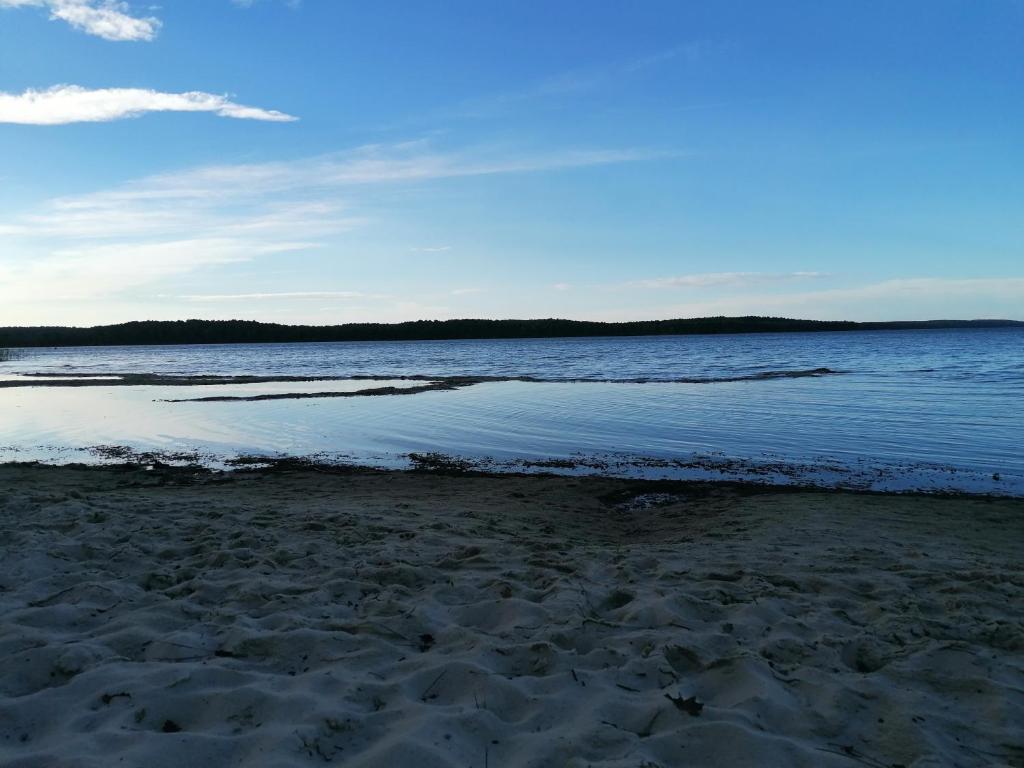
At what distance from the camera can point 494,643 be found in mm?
4082

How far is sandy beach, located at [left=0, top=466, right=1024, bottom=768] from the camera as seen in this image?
3.02m

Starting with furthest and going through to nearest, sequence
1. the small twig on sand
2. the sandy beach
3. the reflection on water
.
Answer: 1. the reflection on water
2. the small twig on sand
3. the sandy beach

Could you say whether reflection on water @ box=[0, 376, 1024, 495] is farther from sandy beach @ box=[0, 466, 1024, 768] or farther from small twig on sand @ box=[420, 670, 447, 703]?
small twig on sand @ box=[420, 670, 447, 703]

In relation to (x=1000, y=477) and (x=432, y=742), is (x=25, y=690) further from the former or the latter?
(x=1000, y=477)

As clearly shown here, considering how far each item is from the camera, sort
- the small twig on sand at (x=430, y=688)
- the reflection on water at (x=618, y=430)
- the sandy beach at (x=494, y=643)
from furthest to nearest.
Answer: the reflection on water at (x=618, y=430), the small twig on sand at (x=430, y=688), the sandy beach at (x=494, y=643)

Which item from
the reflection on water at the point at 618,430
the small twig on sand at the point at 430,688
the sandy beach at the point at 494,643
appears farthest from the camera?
the reflection on water at the point at 618,430

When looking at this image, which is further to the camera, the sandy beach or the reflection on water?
the reflection on water

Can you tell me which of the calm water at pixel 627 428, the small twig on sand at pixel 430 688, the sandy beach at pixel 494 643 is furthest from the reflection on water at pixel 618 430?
the small twig on sand at pixel 430 688

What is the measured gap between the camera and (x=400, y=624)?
174 inches

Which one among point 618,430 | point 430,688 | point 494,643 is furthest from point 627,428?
point 430,688

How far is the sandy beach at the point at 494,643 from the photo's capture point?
119 inches

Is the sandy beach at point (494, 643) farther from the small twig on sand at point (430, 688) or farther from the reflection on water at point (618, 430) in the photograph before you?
the reflection on water at point (618, 430)

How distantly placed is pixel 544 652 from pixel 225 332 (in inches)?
5310

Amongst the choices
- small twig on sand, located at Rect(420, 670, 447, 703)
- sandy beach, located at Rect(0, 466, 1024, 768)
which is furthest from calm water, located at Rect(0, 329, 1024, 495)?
small twig on sand, located at Rect(420, 670, 447, 703)
